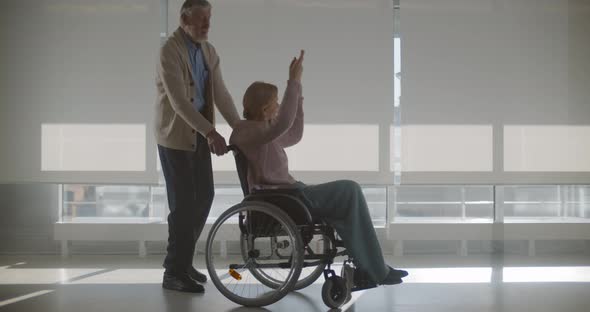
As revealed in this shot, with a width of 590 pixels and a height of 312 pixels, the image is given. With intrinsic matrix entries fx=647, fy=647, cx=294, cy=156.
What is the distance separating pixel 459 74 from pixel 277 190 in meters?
2.37

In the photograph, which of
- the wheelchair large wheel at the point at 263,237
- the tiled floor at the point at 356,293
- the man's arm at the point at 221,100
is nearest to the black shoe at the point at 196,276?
the tiled floor at the point at 356,293

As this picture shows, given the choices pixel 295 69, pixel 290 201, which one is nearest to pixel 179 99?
pixel 295 69

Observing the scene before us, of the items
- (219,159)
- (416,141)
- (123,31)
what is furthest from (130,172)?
Answer: (416,141)

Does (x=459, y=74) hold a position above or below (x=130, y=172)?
above

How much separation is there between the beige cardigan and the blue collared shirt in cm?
2

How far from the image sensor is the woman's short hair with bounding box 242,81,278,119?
2.69m

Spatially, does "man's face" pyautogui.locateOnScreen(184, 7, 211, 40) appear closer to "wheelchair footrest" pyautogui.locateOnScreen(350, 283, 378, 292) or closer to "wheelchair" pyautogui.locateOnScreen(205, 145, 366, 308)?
"wheelchair" pyautogui.locateOnScreen(205, 145, 366, 308)

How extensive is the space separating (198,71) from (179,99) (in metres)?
0.28

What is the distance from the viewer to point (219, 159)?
448 centimetres

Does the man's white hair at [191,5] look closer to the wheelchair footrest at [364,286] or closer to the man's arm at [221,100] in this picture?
the man's arm at [221,100]

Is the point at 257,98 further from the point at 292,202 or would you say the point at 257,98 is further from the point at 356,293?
the point at 356,293

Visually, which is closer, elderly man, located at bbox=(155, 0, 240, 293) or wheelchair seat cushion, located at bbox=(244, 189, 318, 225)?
wheelchair seat cushion, located at bbox=(244, 189, 318, 225)

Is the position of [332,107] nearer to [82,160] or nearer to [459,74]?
[459,74]

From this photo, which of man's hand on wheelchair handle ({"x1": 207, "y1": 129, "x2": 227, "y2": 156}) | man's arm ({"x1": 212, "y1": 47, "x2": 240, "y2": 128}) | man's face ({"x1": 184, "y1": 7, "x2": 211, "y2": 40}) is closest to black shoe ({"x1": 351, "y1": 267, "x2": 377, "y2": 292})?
man's hand on wheelchair handle ({"x1": 207, "y1": 129, "x2": 227, "y2": 156})
